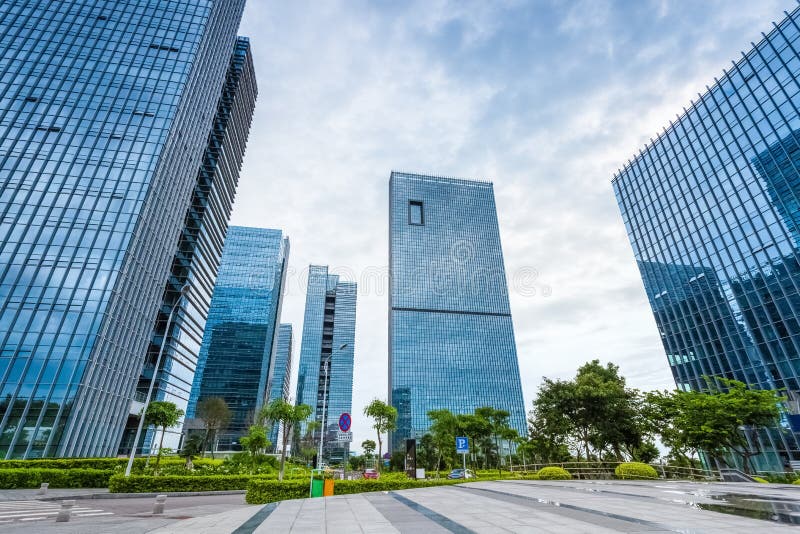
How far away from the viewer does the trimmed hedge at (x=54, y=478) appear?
23.4 m

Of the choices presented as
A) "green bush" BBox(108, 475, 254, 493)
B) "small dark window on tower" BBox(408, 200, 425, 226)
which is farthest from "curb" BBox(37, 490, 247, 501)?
"small dark window on tower" BBox(408, 200, 425, 226)

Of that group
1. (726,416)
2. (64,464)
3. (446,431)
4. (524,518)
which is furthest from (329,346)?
(524,518)

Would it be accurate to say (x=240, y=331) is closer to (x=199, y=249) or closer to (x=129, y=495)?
(x=199, y=249)

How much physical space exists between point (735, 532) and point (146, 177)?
5777cm

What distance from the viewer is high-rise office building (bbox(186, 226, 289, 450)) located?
346ft

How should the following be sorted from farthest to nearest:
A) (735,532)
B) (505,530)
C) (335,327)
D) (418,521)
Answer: (335,327)
(418,521)
(505,530)
(735,532)

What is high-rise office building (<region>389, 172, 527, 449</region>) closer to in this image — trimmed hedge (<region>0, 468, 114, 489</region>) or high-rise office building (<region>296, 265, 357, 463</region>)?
high-rise office building (<region>296, 265, 357, 463</region>)

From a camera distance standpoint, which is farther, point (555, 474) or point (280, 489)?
point (555, 474)

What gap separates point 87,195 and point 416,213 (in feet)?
393

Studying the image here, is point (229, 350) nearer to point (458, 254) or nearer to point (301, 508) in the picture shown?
point (458, 254)

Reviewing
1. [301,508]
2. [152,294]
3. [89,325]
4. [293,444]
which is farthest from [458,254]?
[301,508]

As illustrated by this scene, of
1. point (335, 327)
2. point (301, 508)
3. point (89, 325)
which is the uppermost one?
point (335, 327)

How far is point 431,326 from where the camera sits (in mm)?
129750

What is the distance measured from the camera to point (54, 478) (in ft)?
78.8
